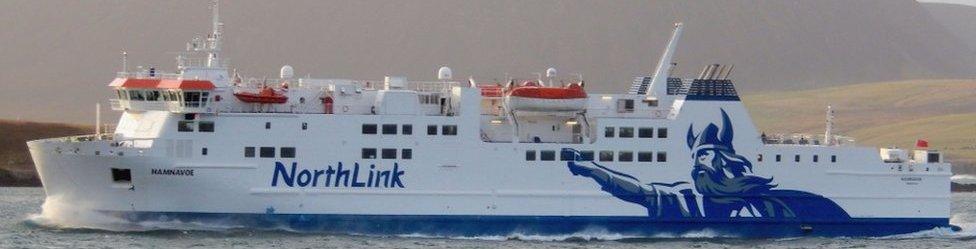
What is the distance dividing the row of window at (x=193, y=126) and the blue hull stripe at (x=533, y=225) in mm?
1581

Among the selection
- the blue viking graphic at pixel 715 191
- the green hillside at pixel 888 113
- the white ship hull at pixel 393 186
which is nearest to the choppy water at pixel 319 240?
the white ship hull at pixel 393 186

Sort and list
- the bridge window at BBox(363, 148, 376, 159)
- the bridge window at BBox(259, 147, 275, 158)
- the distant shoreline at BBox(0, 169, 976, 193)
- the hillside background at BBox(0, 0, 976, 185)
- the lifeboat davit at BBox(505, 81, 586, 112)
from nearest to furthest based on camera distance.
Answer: the bridge window at BBox(259, 147, 275, 158)
the bridge window at BBox(363, 148, 376, 159)
the lifeboat davit at BBox(505, 81, 586, 112)
the distant shoreline at BBox(0, 169, 976, 193)
the hillside background at BBox(0, 0, 976, 185)

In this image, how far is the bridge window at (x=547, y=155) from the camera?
106 feet

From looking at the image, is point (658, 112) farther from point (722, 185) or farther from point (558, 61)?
point (558, 61)

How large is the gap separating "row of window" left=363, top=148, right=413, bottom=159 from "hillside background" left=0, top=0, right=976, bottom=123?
73.1 metres

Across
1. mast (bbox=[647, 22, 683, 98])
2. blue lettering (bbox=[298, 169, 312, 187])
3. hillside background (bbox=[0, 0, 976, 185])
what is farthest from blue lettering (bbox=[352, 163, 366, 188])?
hillside background (bbox=[0, 0, 976, 185])

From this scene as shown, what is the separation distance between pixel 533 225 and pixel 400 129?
10.6 feet

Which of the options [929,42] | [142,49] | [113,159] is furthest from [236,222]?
[929,42]

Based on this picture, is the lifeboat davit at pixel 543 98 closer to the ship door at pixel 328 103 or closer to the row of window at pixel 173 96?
the ship door at pixel 328 103

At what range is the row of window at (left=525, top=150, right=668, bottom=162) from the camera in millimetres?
32344

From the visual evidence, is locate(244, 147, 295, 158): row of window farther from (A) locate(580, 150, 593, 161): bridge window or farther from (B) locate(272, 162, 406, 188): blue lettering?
(A) locate(580, 150, 593, 161): bridge window

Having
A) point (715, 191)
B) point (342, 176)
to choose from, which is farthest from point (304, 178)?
point (715, 191)

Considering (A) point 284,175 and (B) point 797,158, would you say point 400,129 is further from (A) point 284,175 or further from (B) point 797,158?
(B) point 797,158

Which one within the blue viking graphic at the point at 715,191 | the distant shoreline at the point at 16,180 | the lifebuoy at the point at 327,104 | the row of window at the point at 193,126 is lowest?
the distant shoreline at the point at 16,180
